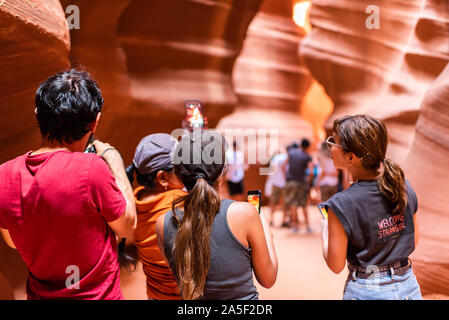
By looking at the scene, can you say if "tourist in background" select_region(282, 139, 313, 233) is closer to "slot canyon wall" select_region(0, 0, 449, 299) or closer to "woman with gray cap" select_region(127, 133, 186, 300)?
"slot canyon wall" select_region(0, 0, 449, 299)

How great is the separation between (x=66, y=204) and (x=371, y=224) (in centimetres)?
115

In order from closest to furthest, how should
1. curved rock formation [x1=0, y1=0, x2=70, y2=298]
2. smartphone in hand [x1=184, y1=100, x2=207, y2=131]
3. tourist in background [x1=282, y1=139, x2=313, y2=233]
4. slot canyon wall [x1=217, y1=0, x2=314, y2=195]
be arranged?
curved rock formation [x1=0, y1=0, x2=70, y2=298] < smartphone in hand [x1=184, y1=100, x2=207, y2=131] < tourist in background [x1=282, y1=139, x2=313, y2=233] < slot canyon wall [x1=217, y1=0, x2=314, y2=195]

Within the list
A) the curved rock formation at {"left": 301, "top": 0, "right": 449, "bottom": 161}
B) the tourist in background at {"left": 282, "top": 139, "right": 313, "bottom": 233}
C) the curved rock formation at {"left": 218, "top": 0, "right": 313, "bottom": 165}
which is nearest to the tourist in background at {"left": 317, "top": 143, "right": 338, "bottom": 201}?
the tourist in background at {"left": 282, "top": 139, "right": 313, "bottom": 233}

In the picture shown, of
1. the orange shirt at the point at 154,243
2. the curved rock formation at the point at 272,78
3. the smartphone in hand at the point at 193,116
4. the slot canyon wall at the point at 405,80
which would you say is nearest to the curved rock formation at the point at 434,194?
the slot canyon wall at the point at 405,80

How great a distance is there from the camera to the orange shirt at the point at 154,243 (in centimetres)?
192

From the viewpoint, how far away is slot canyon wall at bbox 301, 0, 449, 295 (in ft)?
11.0

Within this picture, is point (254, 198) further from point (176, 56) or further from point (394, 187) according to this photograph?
point (176, 56)

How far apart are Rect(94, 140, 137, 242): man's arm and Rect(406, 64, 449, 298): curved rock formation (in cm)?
274

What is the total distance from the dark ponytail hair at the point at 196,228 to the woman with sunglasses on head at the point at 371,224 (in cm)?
48

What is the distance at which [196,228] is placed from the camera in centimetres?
149

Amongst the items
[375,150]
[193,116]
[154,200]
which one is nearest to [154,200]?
[154,200]

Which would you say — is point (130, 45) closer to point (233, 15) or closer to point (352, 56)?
point (233, 15)

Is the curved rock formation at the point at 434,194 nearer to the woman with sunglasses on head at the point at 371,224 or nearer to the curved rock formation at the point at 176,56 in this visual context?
the woman with sunglasses on head at the point at 371,224
